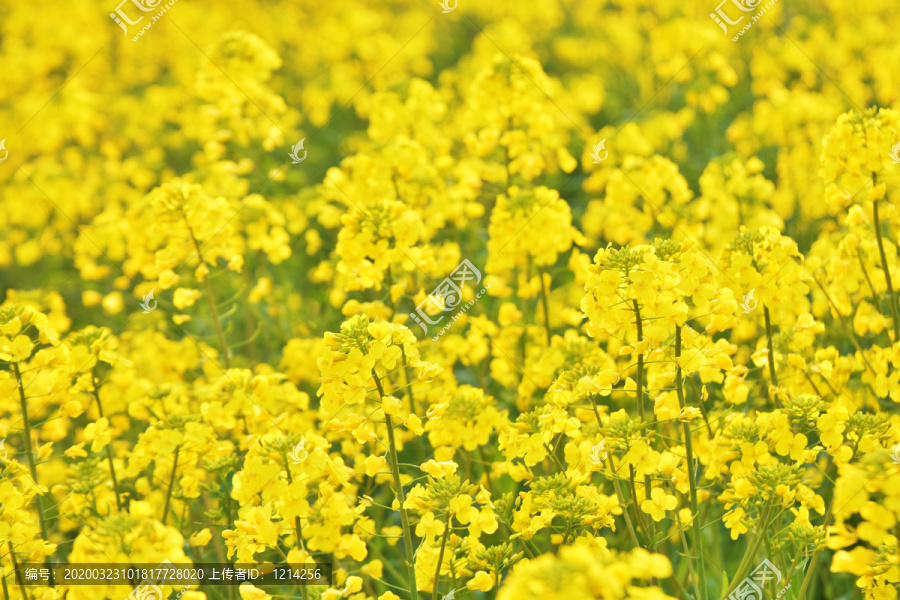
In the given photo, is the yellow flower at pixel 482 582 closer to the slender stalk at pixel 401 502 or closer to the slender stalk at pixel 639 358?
the slender stalk at pixel 401 502

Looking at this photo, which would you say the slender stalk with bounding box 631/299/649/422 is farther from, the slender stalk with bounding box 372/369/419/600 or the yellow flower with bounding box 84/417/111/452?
the yellow flower with bounding box 84/417/111/452

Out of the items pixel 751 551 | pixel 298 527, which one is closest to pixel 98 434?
pixel 298 527

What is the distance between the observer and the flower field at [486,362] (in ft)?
8.95

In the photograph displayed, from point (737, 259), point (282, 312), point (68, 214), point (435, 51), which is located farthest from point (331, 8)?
point (737, 259)

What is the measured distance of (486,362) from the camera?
514cm

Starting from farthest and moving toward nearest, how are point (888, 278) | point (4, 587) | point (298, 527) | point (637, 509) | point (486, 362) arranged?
1. point (486, 362)
2. point (888, 278)
3. point (4, 587)
4. point (637, 509)
5. point (298, 527)

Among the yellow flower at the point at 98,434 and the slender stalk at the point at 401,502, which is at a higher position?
the yellow flower at the point at 98,434

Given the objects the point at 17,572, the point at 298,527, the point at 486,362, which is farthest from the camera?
the point at 486,362

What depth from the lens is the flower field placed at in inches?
107

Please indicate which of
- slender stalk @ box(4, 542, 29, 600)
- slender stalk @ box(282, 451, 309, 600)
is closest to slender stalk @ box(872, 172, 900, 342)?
slender stalk @ box(282, 451, 309, 600)

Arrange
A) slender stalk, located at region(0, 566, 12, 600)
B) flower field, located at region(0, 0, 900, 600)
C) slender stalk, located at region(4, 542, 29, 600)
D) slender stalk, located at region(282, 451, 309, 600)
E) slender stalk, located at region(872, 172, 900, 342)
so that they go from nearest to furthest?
1. slender stalk, located at region(282, 451, 309, 600)
2. flower field, located at region(0, 0, 900, 600)
3. slender stalk, located at region(0, 566, 12, 600)
4. slender stalk, located at region(4, 542, 29, 600)
5. slender stalk, located at region(872, 172, 900, 342)

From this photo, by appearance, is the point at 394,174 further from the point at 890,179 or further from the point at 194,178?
the point at 890,179

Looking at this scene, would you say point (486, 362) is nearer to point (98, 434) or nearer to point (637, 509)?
point (637, 509)

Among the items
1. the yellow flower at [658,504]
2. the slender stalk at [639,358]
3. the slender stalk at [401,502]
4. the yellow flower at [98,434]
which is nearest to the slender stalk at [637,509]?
the yellow flower at [658,504]
